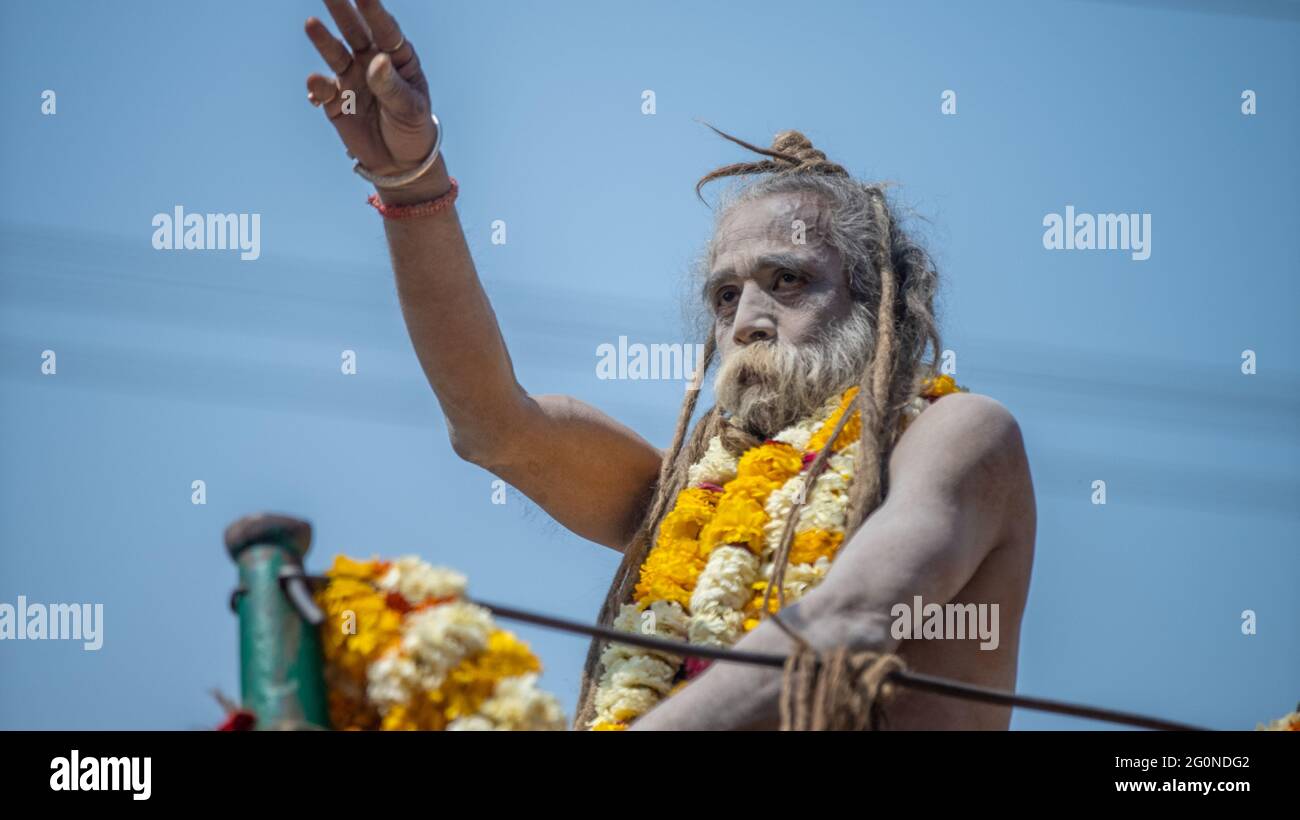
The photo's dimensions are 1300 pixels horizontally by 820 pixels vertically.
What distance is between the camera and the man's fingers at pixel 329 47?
4734 mm

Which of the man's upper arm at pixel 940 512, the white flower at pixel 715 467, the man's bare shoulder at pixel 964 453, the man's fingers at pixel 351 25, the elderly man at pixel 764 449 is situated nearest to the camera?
the man's upper arm at pixel 940 512

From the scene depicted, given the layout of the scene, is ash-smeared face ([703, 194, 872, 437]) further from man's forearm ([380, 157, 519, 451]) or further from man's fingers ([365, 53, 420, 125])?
man's fingers ([365, 53, 420, 125])

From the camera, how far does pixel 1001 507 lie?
188 inches

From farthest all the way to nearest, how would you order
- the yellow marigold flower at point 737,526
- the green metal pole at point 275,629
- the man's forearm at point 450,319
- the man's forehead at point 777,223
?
the man's forehead at point 777,223 < the man's forearm at point 450,319 < the yellow marigold flower at point 737,526 < the green metal pole at point 275,629

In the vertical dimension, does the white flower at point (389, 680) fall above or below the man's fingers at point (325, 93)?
below

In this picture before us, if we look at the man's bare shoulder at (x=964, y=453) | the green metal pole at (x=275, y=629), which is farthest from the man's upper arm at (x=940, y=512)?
the green metal pole at (x=275, y=629)

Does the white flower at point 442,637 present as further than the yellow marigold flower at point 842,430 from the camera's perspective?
No

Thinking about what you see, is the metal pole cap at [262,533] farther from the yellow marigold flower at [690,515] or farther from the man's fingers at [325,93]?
the yellow marigold flower at [690,515]

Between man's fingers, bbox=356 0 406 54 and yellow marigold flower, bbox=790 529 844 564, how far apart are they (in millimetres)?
1705

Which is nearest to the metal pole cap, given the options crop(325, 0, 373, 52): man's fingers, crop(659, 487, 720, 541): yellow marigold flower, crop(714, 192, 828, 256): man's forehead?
crop(325, 0, 373, 52): man's fingers

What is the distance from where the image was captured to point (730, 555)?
16.5ft

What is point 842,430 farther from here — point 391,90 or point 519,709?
point 519,709
